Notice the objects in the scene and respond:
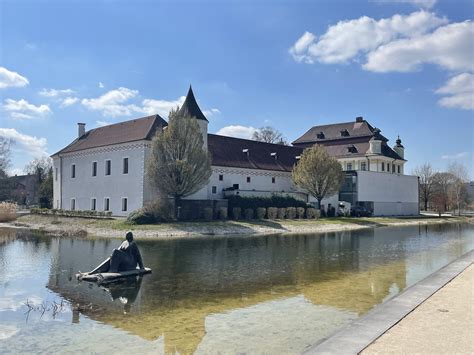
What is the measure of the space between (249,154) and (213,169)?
27.5 ft

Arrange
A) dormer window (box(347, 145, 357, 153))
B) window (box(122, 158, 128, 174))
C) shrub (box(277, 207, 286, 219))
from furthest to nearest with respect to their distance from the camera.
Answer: dormer window (box(347, 145, 357, 153))
shrub (box(277, 207, 286, 219))
window (box(122, 158, 128, 174))

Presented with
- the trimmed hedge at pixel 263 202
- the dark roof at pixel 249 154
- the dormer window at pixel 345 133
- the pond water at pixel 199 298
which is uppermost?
the dormer window at pixel 345 133

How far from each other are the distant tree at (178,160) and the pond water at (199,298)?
524 inches

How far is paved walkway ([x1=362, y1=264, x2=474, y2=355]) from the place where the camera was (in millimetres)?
6425

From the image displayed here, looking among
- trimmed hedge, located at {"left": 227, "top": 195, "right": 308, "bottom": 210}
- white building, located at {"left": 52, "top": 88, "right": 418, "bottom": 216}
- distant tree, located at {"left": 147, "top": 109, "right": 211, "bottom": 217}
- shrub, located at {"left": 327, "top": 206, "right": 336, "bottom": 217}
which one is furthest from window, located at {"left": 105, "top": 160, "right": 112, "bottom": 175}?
shrub, located at {"left": 327, "top": 206, "right": 336, "bottom": 217}

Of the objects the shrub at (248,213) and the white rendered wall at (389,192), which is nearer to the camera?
the shrub at (248,213)

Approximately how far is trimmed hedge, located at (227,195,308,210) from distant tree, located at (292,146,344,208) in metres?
2.09

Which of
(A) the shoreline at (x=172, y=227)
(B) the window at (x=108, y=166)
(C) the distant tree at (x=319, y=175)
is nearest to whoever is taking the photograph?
(A) the shoreline at (x=172, y=227)

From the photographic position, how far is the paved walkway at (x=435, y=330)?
6.43m

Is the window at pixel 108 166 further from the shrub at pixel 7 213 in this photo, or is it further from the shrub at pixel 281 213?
the shrub at pixel 281 213

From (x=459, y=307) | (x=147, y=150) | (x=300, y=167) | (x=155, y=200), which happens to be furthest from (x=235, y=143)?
(x=459, y=307)

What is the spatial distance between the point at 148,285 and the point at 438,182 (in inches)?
3163

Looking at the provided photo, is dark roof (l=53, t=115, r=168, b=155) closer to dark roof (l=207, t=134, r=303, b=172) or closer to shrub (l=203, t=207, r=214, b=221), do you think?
dark roof (l=207, t=134, r=303, b=172)

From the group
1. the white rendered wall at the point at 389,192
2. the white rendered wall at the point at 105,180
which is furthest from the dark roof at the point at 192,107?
the white rendered wall at the point at 389,192
